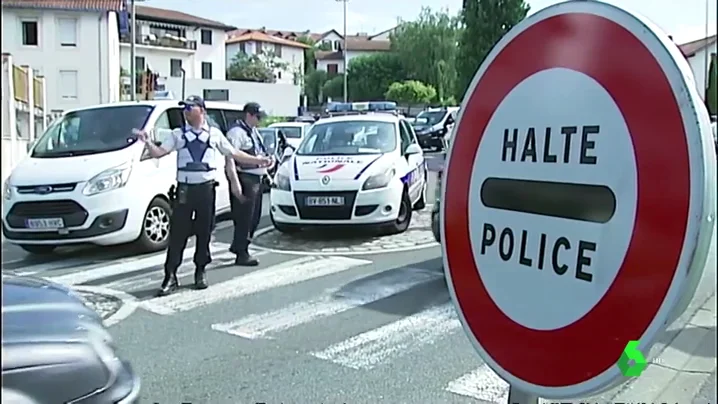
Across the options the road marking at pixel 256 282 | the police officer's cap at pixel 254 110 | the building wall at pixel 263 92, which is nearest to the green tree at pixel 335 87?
the police officer's cap at pixel 254 110

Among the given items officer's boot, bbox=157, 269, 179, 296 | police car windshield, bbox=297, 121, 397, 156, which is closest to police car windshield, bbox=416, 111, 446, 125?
police car windshield, bbox=297, 121, 397, 156

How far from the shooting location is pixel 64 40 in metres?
2.30

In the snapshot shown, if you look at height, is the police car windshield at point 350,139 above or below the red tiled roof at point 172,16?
below

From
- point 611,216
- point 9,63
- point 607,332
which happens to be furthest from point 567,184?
point 9,63

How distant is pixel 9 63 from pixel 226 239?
8.86 metres

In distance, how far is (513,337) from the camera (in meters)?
1.44

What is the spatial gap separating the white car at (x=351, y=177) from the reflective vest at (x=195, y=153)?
2.77 meters

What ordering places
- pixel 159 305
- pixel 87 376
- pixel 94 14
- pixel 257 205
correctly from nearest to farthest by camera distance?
pixel 94 14
pixel 87 376
pixel 159 305
pixel 257 205

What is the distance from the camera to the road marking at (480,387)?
4.09 metres

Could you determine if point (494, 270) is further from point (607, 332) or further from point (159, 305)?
point (159, 305)

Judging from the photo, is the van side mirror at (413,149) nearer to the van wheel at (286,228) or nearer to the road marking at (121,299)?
the van wheel at (286,228)

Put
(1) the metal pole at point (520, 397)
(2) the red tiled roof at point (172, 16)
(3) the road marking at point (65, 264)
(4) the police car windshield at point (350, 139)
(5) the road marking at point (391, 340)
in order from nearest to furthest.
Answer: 1. (1) the metal pole at point (520, 397)
2. (2) the red tiled roof at point (172, 16)
3. (5) the road marking at point (391, 340)
4. (3) the road marking at point (65, 264)
5. (4) the police car windshield at point (350, 139)

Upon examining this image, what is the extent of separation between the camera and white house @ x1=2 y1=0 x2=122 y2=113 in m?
1.26

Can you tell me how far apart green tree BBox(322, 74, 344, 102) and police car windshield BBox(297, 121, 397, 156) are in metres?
1.93
